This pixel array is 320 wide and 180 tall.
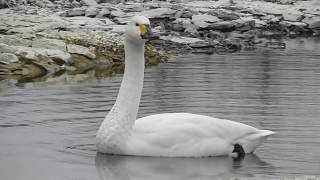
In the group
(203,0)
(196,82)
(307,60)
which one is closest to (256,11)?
(203,0)

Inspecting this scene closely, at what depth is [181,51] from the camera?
2458 cm

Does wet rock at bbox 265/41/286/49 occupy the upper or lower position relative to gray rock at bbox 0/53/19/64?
lower

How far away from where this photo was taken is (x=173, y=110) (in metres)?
13.1

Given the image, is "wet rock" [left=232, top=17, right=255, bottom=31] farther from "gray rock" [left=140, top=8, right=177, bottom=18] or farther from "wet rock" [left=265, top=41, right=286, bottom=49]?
"gray rock" [left=140, top=8, right=177, bottom=18]

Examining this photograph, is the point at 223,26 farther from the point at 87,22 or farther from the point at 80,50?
the point at 80,50

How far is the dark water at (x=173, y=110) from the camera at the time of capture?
923 cm

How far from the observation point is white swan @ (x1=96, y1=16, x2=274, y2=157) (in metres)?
9.76

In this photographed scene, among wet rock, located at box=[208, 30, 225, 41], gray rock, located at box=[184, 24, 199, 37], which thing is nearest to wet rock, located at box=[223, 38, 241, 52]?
wet rock, located at box=[208, 30, 225, 41]

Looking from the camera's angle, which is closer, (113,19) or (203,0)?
(113,19)

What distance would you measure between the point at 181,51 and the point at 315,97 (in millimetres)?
10298

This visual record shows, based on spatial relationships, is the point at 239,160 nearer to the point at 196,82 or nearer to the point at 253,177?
the point at 253,177

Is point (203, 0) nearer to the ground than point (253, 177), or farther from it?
nearer to the ground

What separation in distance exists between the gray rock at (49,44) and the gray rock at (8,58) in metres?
1.78

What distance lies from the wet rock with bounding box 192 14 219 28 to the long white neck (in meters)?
19.0
